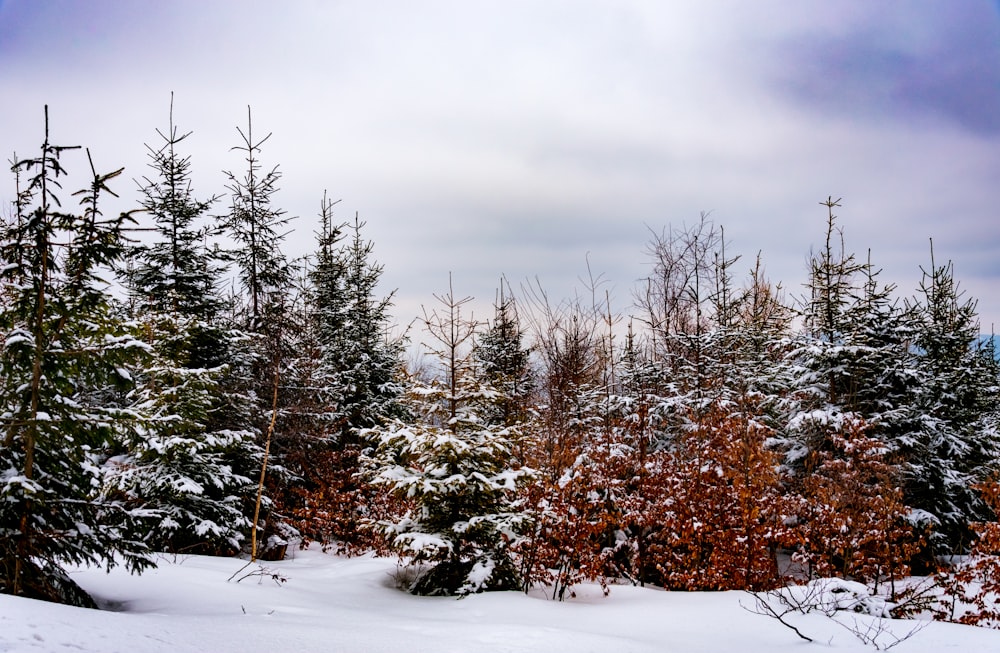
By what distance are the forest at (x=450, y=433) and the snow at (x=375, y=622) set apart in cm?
81

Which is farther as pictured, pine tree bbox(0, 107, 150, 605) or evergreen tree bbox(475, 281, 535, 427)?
evergreen tree bbox(475, 281, 535, 427)

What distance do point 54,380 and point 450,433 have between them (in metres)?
6.51

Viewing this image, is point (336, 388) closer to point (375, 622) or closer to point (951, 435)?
point (375, 622)

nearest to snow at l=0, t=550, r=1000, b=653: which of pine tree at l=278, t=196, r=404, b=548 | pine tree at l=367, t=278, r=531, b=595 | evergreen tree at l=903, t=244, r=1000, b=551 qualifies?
pine tree at l=367, t=278, r=531, b=595

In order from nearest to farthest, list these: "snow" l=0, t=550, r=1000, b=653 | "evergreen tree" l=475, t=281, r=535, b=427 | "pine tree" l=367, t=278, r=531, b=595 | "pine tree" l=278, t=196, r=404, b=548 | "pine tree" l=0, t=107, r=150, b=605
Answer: "snow" l=0, t=550, r=1000, b=653 < "pine tree" l=0, t=107, r=150, b=605 < "pine tree" l=367, t=278, r=531, b=595 < "pine tree" l=278, t=196, r=404, b=548 < "evergreen tree" l=475, t=281, r=535, b=427

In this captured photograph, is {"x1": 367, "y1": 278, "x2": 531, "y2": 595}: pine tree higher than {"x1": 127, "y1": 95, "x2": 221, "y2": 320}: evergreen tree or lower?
lower

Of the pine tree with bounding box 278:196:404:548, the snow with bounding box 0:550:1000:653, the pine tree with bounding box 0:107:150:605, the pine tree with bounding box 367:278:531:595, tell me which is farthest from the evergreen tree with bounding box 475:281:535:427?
the pine tree with bounding box 0:107:150:605

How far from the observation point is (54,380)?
693 cm

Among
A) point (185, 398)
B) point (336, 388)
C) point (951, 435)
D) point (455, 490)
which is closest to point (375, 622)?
point (455, 490)

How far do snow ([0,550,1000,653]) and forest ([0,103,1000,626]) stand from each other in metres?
0.81

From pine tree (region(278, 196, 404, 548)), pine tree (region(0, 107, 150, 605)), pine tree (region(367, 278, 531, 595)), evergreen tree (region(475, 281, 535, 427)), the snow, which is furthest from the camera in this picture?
evergreen tree (region(475, 281, 535, 427))

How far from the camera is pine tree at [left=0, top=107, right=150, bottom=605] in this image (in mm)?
6684

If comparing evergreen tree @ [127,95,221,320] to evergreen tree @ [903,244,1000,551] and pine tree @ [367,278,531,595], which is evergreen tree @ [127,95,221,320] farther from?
evergreen tree @ [903,244,1000,551]

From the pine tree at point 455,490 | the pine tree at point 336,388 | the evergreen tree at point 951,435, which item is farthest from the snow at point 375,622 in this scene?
the evergreen tree at point 951,435
